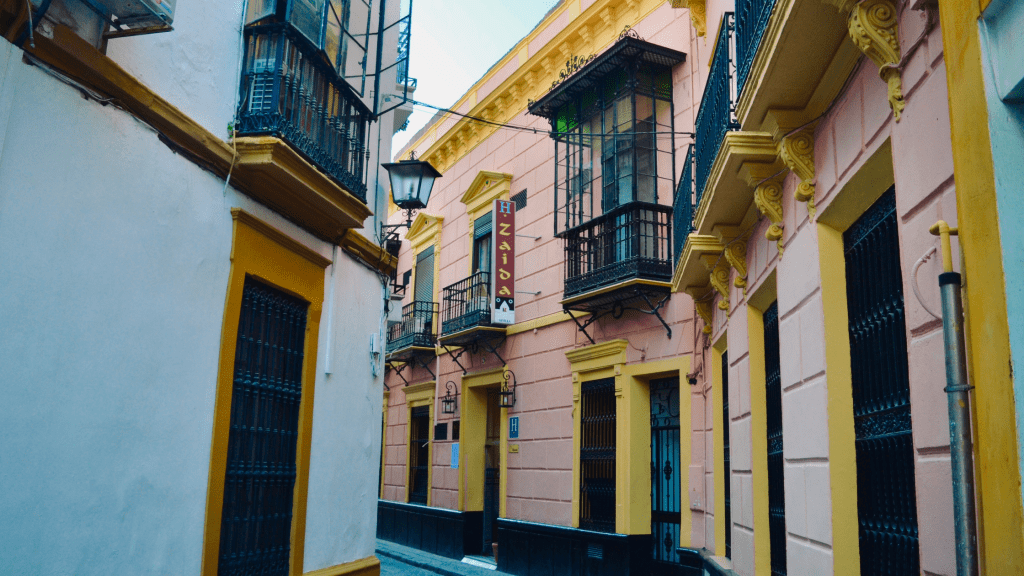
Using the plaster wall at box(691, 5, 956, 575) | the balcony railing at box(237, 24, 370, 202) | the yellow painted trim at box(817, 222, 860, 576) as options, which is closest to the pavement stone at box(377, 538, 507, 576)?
the plaster wall at box(691, 5, 956, 575)

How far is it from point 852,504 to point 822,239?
1.42 m

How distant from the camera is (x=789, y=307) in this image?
5.24m

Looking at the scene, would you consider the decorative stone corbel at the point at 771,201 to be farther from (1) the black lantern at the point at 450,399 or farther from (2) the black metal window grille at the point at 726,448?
(1) the black lantern at the point at 450,399

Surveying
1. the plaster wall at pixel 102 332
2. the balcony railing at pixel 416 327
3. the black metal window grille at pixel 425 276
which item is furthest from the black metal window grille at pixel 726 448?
the black metal window grille at pixel 425 276

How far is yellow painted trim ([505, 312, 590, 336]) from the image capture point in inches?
505

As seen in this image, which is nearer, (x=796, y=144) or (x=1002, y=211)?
(x=1002, y=211)

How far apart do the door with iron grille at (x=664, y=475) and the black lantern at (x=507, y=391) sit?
10.6 feet

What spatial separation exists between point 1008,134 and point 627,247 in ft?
28.0

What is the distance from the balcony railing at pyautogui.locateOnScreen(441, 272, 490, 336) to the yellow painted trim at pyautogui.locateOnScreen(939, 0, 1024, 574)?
1158cm

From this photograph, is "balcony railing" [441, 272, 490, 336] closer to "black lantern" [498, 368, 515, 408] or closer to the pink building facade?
the pink building facade

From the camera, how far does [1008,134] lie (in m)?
2.61

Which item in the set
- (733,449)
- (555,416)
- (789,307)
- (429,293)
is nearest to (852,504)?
(789,307)

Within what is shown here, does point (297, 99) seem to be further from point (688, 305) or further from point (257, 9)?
point (688, 305)

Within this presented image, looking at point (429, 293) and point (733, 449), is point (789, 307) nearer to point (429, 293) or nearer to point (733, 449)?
point (733, 449)
